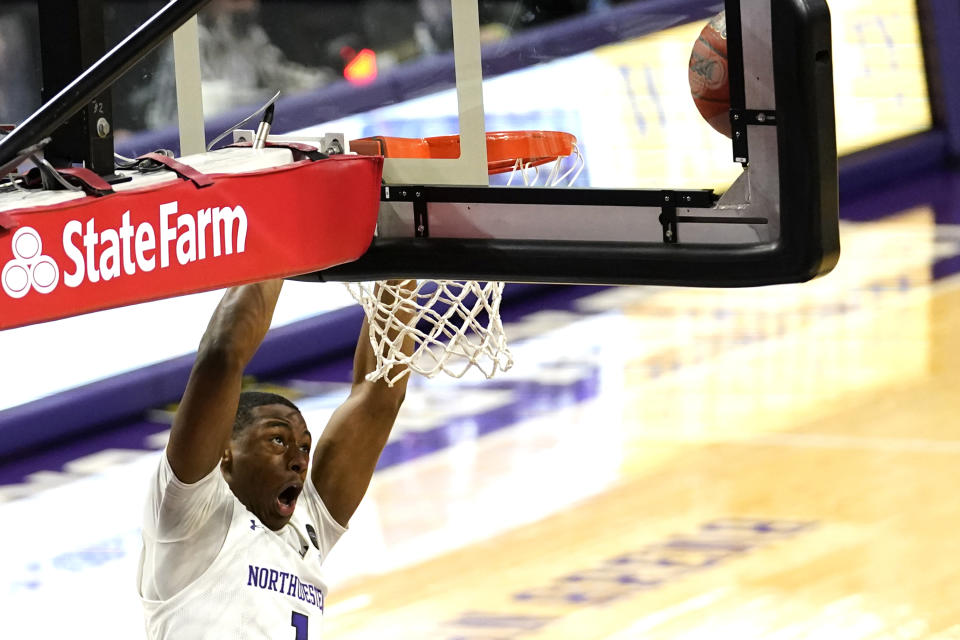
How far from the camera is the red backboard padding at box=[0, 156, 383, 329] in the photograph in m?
2.25

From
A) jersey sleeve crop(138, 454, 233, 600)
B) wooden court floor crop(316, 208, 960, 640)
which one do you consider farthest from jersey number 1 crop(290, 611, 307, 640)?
wooden court floor crop(316, 208, 960, 640)

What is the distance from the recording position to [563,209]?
2.96 m

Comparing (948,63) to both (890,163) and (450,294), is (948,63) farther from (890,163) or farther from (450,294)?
(450,294)

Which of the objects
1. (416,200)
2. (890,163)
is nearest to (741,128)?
(416,200)

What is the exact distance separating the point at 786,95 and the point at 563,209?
1.52 feet

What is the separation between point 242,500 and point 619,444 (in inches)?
137

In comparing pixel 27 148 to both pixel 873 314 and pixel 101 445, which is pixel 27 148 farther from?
pixel 873 314

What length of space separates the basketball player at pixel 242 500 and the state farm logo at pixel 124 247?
0.65 m

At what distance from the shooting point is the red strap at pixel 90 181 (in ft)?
7.73

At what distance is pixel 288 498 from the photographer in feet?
11.8

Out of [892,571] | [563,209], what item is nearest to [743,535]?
[892,571]

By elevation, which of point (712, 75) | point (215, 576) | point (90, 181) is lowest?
point (215, 576)

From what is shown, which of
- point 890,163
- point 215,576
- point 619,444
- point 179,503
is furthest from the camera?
point 890,163

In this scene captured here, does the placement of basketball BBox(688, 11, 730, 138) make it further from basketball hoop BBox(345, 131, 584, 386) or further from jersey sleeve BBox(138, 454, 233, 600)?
jersey sleeve BBox(138, 454, 233, 600)
